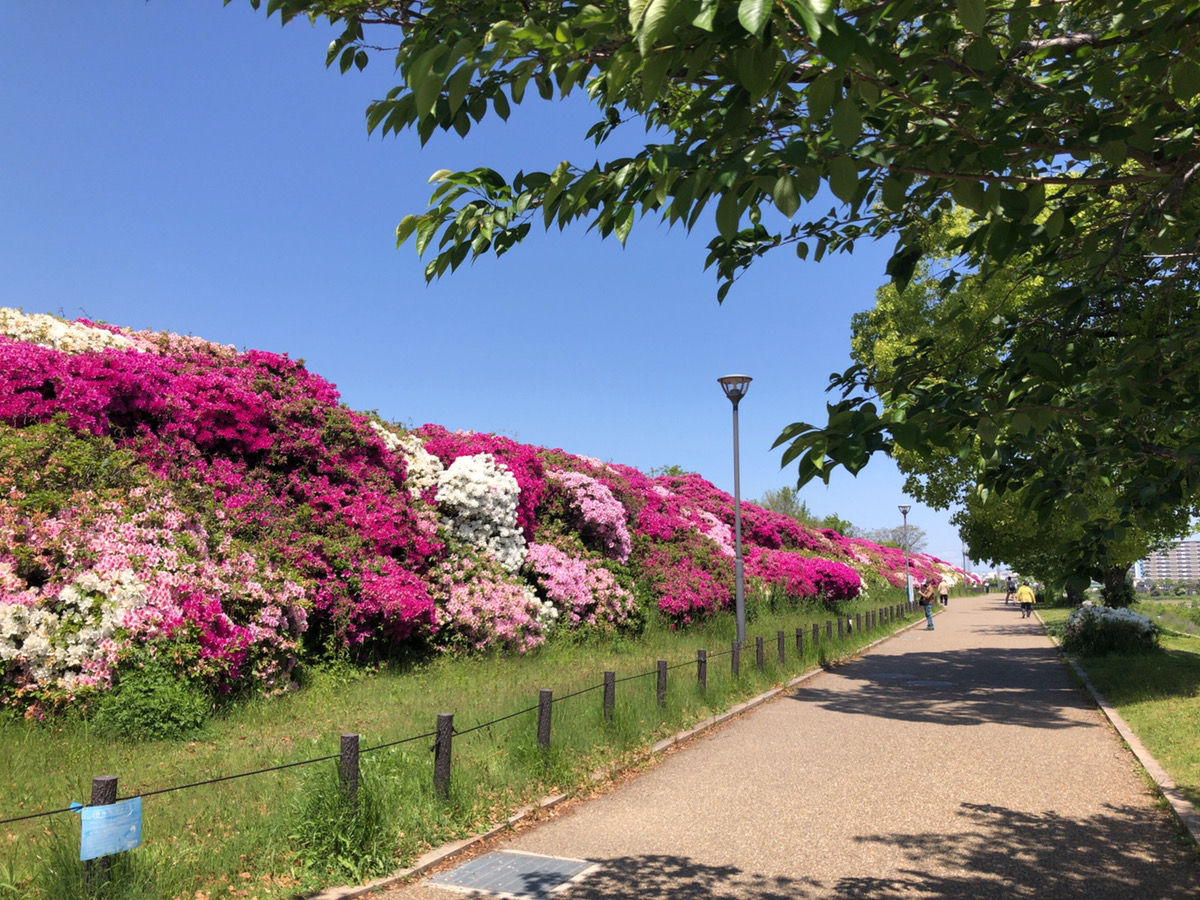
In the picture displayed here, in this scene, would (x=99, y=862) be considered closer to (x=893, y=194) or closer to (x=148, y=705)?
(x=148, y=705)

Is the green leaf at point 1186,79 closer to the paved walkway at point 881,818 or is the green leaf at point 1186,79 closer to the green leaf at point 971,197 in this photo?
the green leaf at point 971,197

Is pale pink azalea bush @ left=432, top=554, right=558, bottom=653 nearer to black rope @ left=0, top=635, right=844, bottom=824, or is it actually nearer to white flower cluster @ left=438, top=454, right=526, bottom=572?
white flower cluster @ left=438, top=454, right=526, bottom=572

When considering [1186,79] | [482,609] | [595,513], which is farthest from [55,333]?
[1186,79]

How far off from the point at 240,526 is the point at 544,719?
15.8ft

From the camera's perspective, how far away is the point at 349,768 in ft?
19.2

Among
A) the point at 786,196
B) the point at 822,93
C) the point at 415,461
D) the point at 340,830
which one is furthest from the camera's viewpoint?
the point at 415,461

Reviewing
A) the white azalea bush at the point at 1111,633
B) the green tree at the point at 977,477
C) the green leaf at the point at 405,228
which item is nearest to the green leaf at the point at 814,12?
the green leaf at the point at 405,228

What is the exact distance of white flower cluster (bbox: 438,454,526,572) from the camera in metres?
14.2

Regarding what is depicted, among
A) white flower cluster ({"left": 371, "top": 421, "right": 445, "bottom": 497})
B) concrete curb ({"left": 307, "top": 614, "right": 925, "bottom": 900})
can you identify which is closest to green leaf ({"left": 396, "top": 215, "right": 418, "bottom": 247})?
concrete curb ({"left": 307, "top": 614, "right": 925, "bottom": 900})

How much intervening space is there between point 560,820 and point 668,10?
684 centimetres

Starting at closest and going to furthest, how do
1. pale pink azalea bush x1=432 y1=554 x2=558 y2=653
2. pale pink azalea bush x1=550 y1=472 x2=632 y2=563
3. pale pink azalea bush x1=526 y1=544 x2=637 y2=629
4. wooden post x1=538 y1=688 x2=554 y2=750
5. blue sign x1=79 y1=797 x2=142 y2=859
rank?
blue sign x1=79 y1=797 x2=142 y2=859 < wooden post x1=538 y1=688 x2=554 y2=750 < pale pink azalea bush x1=432 y1=554 x2=558 y2=653 < pale pink azalea bush x1=526 y1=544 x2=637 y2=629 < pale pink azalea bush x1=550 y1=472 x2=632 y2=563

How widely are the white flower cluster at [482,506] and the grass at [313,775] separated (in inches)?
126

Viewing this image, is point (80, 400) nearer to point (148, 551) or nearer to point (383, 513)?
point (148, 551)

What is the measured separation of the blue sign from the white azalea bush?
1944cm
